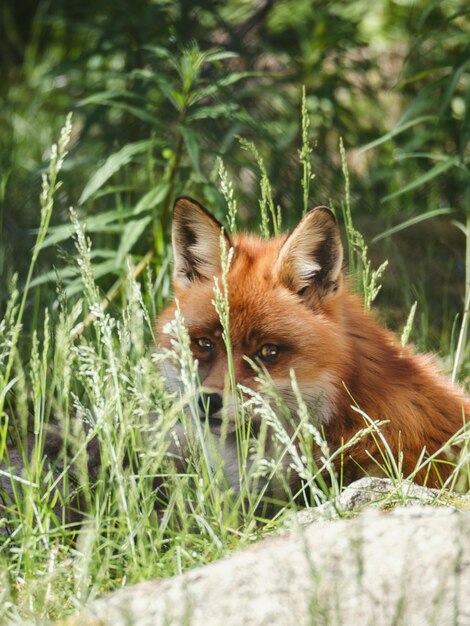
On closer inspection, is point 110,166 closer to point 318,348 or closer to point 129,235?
point 129,235

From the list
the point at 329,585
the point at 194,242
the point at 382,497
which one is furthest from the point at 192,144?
the point at 329,585

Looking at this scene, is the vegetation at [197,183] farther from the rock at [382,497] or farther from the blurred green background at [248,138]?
the rock at [382,497]

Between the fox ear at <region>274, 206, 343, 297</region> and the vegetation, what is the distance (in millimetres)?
151

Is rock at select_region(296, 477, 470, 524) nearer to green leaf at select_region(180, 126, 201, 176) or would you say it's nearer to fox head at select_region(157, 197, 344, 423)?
fox head at select_region(157, 197, 344, 423)

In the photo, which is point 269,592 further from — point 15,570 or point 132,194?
point 132,194

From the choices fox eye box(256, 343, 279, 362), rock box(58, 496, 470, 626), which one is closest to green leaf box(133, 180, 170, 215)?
fox eye box(256, 343, 279, 362)

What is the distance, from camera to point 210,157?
5715 mm

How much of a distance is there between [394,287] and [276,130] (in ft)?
4.32

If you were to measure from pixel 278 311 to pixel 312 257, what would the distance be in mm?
241

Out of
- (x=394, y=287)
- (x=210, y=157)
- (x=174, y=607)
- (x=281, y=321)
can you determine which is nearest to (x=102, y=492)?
(x=174, y=607)

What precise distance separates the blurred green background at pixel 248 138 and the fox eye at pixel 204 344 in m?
0.88

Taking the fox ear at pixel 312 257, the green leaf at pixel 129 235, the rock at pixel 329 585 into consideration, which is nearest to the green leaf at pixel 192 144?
the green leaf at pixel 129 235

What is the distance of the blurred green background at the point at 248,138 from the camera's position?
4.43 metres

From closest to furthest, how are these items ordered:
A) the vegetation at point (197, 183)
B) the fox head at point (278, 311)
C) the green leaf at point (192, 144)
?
the vegetation at point (197, 183) → the fox head at point (278, 311) → the green leaf at point (192, 144)
